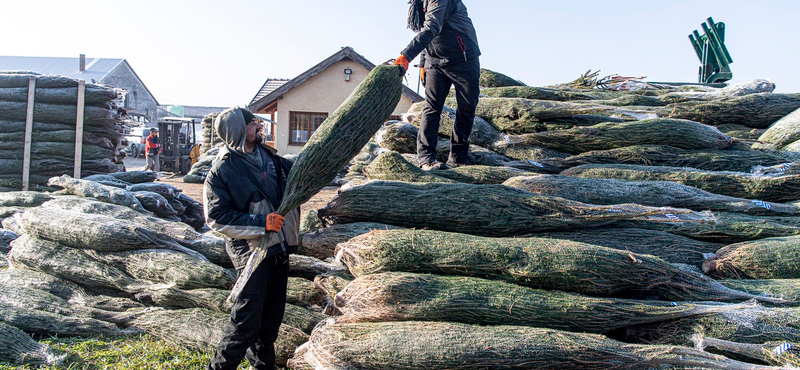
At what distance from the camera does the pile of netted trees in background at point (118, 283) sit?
3771 millimetres

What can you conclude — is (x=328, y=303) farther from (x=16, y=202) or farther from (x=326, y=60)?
(x=326, y=60)

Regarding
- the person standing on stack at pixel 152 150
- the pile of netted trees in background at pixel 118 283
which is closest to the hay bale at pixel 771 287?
the pile of netted trees in background at pixel 118 283

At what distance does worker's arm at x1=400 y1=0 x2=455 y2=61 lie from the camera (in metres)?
4.09

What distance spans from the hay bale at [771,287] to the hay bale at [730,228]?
0.48 meters

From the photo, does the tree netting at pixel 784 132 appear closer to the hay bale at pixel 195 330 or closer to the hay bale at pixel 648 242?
the hay bale at pixel 648 242

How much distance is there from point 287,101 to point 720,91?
1491 centimetres

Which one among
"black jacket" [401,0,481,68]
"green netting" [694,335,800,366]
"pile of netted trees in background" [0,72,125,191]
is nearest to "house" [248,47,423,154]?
"pile of netted trees in background" [0,72,125,191]

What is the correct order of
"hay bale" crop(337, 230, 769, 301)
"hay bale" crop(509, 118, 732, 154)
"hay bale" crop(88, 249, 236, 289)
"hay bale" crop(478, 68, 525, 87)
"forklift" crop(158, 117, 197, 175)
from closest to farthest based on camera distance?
"hay bale" crop(337, 230, 769, 301) → "hay bale" crop(88, 249, 236, 289) → "hay bale" crop(509, 118, 732, 154) → "hay bale" crop(478, 68, 525, 87) → "forklift" crop(158, 117, 197, 175)

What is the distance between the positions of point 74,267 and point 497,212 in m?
3.80

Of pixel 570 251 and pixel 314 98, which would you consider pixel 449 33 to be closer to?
pixel 570 251

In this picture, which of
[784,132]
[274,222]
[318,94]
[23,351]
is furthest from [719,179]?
[318,94]

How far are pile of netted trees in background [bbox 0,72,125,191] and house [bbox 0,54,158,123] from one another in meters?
42.1

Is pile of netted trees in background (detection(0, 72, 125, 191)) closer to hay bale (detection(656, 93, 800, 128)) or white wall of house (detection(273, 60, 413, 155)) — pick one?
white wall of house (detection(273, 60, 413, 155))

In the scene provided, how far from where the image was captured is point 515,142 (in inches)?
200
